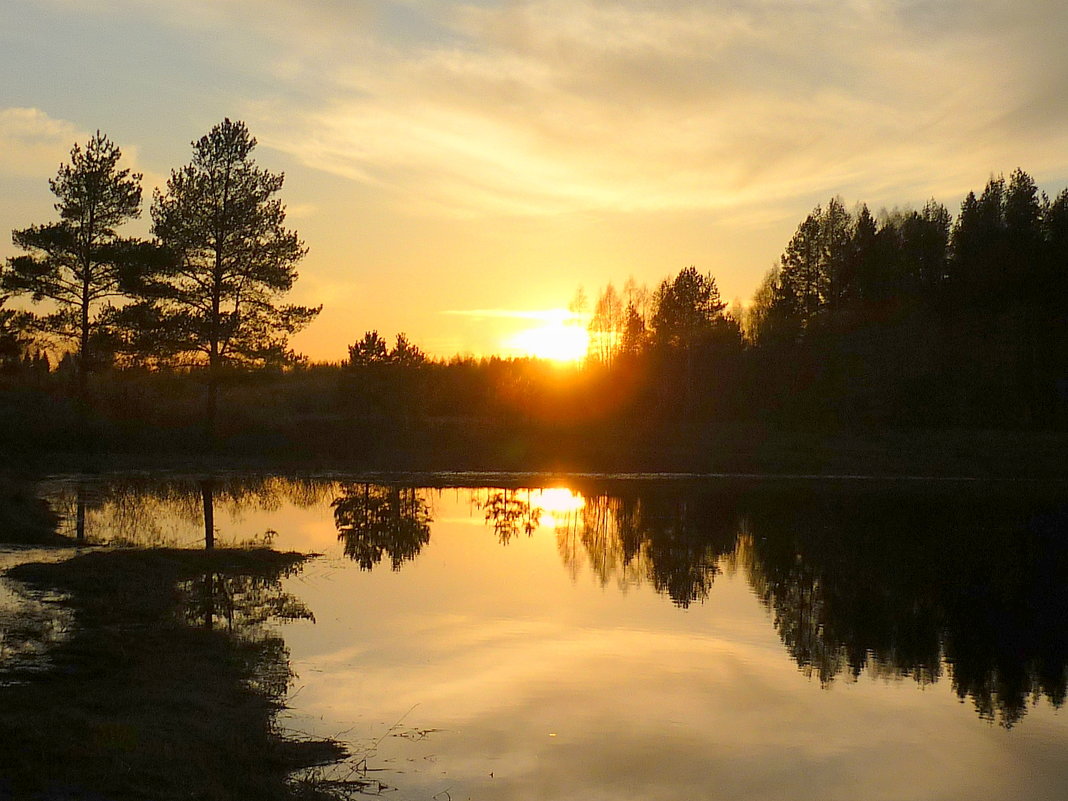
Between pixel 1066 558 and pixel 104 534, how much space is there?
27883 mm

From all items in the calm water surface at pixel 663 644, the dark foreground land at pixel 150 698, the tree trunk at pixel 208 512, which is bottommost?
the calm water surface at pixel 663 644

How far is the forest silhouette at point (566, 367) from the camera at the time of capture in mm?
50094

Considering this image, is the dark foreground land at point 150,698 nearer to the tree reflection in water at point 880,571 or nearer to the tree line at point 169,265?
the tree reflection in water at point 880,571

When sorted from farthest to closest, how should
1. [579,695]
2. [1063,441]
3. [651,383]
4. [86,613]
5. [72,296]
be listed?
[651,383] → [1063,441] → [72,296] → [86,613] → [579,695]

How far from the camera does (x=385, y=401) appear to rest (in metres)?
85.2

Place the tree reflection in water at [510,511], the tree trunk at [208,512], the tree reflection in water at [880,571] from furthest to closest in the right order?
1. the tree reflection in water at [510,511]
2. the tree trunk at [208,512]
3. the tree reflection in water at [880,571]

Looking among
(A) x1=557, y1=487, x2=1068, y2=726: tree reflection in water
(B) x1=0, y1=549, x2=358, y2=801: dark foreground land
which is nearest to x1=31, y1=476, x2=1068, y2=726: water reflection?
(A) x1=557, y1=487, x2=1068, y2=726: tree reflection in water

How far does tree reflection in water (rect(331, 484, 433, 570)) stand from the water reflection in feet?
0.30

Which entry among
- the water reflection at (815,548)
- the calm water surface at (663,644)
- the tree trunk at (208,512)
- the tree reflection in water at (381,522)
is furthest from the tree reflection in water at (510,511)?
the tree trunk at (208,512)

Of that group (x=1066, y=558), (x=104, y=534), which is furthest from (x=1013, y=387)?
(x=104, y=534)

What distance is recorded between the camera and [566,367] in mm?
133750

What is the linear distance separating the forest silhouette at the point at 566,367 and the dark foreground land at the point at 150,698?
3319cm

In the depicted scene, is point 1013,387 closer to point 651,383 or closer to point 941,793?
point 651,383

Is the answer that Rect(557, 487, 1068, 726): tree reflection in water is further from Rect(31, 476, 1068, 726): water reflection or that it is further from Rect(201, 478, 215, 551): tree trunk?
Rect(201, 478, 215, 551): tree trunk
